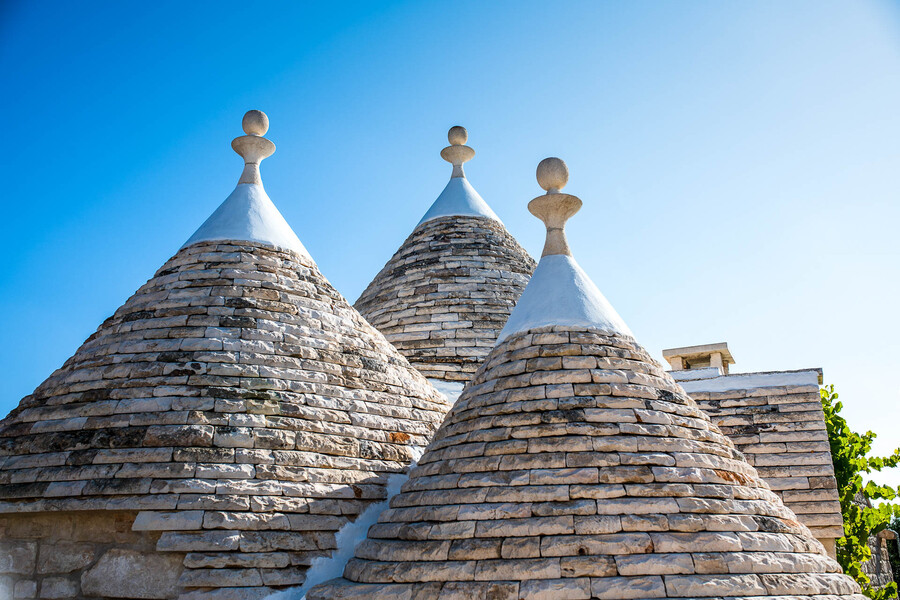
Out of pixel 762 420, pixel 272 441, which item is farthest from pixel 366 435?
pixel 762 420

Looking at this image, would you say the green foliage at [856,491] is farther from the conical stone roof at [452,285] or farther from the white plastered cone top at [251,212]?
the white plastered cone top at [251,212]

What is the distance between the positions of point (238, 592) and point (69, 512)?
1.45 meters

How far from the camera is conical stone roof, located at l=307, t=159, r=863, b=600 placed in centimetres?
448

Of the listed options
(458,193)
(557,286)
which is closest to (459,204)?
(458,193)

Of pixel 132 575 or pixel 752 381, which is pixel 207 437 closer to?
pixel 132 575

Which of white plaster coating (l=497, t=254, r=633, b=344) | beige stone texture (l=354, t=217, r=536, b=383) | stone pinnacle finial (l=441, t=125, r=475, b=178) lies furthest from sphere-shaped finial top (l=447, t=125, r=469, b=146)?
white plaster coating (l=497, t=254, r=633, b=344)

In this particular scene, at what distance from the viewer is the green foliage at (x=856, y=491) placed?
30.8 ft

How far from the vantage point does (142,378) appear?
6133 millimetres

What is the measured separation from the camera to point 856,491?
9766 mm

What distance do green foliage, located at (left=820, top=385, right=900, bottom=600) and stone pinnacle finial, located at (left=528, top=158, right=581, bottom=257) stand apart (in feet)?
17.8

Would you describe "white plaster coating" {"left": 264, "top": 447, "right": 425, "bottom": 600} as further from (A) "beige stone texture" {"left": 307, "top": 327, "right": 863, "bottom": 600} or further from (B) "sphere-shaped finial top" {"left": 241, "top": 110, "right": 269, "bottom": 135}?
(B) "sphere-shaped finial top" {"left": 241, "top": 110, "right": 269, "bottom": 135}

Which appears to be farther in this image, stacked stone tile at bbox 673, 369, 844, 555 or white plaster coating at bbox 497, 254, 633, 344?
stacked stone tile at bbox 673, 369, 844, 555

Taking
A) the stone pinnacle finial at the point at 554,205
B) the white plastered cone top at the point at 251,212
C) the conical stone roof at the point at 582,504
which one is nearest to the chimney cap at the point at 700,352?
the stone pinnacle finial at the point at 554,205

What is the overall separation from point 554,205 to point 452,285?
3.68 metres
